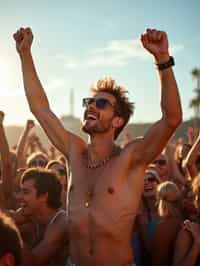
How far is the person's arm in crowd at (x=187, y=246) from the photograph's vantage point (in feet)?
11.7

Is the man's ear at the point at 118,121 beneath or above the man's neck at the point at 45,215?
above

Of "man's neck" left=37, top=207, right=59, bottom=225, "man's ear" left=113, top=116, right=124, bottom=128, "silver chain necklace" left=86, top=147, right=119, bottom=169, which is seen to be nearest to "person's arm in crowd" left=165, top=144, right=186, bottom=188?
"man's neck" left=37, top=207, right=59, bottom=225

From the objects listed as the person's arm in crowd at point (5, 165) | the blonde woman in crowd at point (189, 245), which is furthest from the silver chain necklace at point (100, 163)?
the person's arm in crowd at point (5, 165)

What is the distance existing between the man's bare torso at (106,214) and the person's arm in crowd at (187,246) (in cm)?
55

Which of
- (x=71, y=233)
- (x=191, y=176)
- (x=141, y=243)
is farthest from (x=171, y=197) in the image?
(x=71, y=233)

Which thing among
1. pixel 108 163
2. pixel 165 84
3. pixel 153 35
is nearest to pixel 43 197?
pixel 108 163

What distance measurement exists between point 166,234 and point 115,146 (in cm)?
92

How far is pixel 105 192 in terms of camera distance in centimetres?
325

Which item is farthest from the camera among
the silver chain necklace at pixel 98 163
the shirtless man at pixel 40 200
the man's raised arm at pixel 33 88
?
the shirtless man at pixel 40 200

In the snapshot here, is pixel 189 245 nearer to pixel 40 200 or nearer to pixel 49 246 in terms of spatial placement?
pixel 49 246

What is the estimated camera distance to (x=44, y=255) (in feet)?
11.6

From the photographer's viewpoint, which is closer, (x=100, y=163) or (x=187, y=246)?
(x=100, y=163)

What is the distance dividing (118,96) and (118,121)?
0.20 m

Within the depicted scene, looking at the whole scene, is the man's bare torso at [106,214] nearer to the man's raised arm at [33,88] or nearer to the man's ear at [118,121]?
the man's ear at [118,121]
